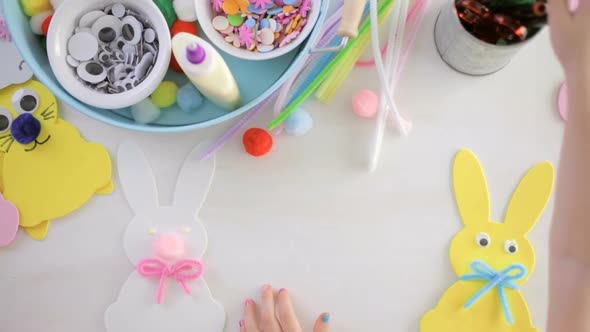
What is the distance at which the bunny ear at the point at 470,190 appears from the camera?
0.60 metres

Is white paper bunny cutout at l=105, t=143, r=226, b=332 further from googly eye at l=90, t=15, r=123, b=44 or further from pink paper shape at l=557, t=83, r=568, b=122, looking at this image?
pink paper shape at l=557, t=83, r=568, b=122

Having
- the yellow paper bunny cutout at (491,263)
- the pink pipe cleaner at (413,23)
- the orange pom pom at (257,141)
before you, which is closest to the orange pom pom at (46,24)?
the orange pom pom at (257,141)

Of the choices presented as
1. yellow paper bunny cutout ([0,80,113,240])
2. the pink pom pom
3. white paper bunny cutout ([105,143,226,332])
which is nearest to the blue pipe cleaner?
yellow paper bunny cutout ([0,80,113,240])

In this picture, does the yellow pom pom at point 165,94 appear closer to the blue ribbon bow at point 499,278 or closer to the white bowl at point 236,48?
the white bowl at point 236,48

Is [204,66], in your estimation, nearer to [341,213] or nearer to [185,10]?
[185,10]

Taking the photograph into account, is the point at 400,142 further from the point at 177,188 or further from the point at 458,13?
the point at 177,188

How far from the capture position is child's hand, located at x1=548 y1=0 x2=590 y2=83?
0.41 m

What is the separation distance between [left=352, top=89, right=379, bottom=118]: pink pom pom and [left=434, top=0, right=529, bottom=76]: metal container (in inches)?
3.5

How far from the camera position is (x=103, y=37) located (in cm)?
58

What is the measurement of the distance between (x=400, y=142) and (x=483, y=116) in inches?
3.7

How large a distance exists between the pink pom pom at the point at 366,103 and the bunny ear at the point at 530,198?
18 cm

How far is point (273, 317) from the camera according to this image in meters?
0.60

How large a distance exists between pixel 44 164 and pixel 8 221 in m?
0.07

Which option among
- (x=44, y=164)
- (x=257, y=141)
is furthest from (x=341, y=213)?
(x=44, y=164)
